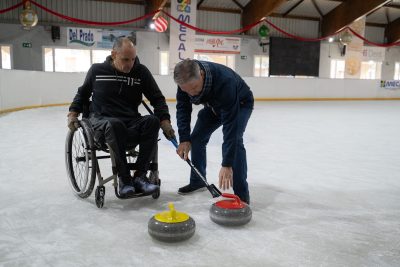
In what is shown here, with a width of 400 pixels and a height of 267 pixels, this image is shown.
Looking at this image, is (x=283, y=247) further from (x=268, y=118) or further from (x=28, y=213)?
(x=268, y=118)

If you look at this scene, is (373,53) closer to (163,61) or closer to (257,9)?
(257,9)

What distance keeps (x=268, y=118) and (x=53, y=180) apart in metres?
4.18

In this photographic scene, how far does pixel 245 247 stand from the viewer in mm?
1510

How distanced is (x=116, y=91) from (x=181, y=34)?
7.98 metres

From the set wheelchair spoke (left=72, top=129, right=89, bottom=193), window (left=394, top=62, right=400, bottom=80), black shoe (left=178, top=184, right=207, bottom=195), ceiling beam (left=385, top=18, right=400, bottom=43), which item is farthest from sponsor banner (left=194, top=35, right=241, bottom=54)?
black shoe (left=178, top=184, right=207, bottom=195)

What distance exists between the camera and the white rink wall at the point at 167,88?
20.5 ft

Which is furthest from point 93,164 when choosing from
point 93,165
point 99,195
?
point 99,195

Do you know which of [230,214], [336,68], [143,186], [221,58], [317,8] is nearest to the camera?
[230,214]

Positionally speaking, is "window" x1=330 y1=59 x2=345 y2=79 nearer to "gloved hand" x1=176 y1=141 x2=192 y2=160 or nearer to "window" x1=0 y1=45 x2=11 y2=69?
"window" x1=0 y1=45 x2=11 y2=69

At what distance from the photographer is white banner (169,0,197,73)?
9.55 metres

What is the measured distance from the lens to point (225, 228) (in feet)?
5.54

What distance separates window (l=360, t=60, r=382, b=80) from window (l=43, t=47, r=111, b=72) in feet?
32.9

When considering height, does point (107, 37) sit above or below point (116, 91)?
above

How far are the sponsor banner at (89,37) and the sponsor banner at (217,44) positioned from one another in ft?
8.18
